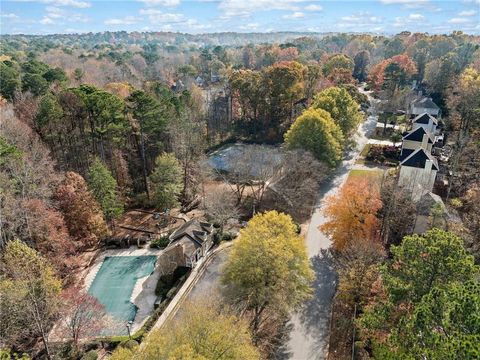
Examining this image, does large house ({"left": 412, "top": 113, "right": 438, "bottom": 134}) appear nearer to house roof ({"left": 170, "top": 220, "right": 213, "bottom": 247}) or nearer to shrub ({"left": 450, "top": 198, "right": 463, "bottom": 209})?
shrub ({"left": 450, "top": 198, "right": 463, "bottom": 209})

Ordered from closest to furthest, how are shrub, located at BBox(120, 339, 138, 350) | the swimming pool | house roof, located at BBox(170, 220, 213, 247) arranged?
shrub, located at BBox(120, 339, 138, 350) < the swimming pool < house roof, located at BBox(170, 220, 213, 247)

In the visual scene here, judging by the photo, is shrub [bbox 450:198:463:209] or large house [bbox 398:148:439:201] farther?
large house [bbox 398:148:439:201]

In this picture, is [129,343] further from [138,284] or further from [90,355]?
[138,284]

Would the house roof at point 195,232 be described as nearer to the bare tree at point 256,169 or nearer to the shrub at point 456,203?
the bare tree at point 256,169

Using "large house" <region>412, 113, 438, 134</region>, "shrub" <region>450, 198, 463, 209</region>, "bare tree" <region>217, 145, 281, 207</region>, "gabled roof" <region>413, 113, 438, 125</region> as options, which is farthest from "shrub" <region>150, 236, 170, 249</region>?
"gabled roof" <region>413, 113, 438, 125</region>

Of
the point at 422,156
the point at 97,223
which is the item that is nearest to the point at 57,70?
the point at 97,223

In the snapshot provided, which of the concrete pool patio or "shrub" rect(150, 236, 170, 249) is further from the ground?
"shrub" rect(150, 236, 170, 249)

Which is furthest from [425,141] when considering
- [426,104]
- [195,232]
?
[195,232]
